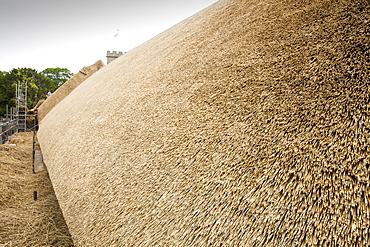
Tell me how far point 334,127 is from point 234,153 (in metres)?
0.18

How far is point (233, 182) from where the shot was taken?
0.37 metres

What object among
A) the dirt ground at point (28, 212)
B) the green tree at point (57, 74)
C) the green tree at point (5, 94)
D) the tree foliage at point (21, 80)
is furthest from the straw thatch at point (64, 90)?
the green tree at point (57, 74)

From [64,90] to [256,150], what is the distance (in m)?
7.33

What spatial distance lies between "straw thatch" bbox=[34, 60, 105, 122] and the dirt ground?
491 cm

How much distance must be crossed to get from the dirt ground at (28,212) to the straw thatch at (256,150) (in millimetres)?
268

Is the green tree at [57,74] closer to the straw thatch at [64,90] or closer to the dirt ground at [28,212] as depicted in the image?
the straw thatch at [64,90]

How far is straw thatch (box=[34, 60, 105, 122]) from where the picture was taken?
233 inches

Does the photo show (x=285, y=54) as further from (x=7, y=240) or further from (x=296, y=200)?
(x=7, y=240)

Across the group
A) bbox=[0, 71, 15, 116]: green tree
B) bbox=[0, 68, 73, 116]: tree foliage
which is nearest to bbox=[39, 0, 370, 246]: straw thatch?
bbox=[0, 68, 73, 116]: tree foliage

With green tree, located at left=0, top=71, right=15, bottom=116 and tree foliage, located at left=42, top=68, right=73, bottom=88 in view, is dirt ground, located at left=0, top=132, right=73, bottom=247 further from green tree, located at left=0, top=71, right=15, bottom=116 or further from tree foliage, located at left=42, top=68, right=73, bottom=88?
tree foliage, located at left=42, top=68, right=73, bottom=88

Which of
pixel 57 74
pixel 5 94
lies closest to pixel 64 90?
pixel 5 94

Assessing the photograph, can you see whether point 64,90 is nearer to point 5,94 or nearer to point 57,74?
point 5,94

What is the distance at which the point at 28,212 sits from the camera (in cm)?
114

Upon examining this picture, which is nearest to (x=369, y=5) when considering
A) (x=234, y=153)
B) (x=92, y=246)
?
(x=234, y=153)
